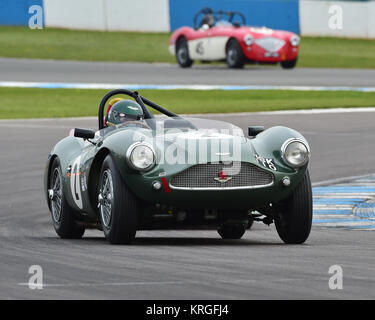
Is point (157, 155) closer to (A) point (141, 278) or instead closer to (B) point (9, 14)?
(A) point (141, 278)

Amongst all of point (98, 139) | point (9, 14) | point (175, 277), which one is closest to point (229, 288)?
point (175, 277)

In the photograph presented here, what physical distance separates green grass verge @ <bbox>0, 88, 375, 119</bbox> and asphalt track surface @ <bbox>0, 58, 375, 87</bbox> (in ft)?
6.08

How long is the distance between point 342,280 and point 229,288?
666 millimetres

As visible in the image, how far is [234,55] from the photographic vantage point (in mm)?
32219

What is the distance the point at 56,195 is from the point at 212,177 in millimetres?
2136

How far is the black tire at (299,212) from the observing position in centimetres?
877

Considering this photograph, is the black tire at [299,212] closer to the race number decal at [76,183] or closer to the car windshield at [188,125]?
the car windshield at [188,125]

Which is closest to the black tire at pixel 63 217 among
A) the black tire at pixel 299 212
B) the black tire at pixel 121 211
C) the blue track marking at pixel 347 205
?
the black tire at pixel 121 211

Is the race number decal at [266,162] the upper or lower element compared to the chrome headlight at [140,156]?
lower

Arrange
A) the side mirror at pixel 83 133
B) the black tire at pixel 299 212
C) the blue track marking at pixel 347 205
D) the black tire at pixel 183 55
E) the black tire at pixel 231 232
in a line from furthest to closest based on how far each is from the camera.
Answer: the black tire at pixel 183 55 → the blue track marking at pixel 347 205 → the black tire at pixel 231 232 → the side mirror at pixel 83 133 → the black tire at pixel 299 212

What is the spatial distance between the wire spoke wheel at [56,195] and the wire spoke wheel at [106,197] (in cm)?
125

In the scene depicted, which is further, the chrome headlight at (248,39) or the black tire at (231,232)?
the chrome headlight at (248,39)

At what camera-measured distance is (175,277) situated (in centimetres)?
676
